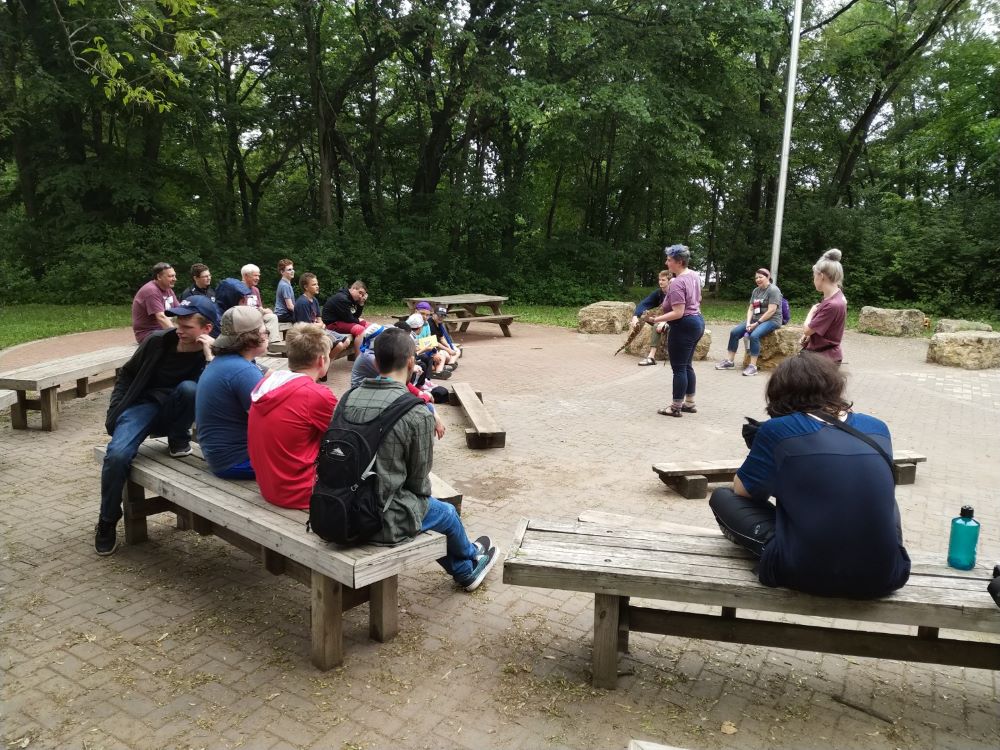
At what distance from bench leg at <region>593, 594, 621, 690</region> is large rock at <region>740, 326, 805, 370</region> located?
8901 mm

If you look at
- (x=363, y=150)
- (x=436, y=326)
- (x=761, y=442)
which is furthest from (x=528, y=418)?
(x=363, y=150)

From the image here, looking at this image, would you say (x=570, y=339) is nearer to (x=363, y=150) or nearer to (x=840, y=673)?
(x=840, y=673)

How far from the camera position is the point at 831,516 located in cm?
264

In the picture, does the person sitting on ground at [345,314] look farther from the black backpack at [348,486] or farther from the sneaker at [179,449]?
the black backpack at [348,486]

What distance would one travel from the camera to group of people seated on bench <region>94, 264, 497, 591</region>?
3.27m

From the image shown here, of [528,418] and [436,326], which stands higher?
[436,326]

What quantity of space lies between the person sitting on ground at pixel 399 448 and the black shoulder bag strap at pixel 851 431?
5.25 feet

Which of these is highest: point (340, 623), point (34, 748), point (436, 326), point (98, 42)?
point (98, 42)

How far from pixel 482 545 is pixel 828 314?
3.84 m

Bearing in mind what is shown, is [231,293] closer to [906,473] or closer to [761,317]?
[906,473]

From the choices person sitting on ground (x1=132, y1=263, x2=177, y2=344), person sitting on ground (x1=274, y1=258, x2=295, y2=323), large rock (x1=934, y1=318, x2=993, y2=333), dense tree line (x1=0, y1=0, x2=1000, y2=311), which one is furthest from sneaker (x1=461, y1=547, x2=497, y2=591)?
dense tree line (x1=0, y1=0, x2=1000, y2=311)

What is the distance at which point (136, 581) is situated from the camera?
409cm

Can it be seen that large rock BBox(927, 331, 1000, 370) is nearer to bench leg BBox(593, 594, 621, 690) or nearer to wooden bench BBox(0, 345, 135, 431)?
bench leg BBox(593, 594, 621, 690)

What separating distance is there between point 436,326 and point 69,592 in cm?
629
